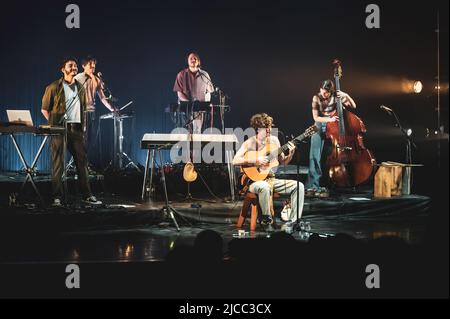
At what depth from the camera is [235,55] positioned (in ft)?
34.2

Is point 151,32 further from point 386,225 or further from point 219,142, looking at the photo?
point 386,225

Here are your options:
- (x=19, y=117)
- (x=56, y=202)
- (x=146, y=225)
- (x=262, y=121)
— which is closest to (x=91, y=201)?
(x=56, y=202)

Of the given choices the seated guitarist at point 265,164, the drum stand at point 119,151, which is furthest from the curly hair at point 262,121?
the drum stand at point 119,151

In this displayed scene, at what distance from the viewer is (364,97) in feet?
32.1

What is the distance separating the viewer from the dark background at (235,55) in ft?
31.1

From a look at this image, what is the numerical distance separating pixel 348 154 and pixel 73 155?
140 inches

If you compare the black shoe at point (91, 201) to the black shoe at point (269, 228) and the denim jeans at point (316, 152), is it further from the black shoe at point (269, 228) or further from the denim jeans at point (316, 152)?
the denim jeans at point (316, 152)

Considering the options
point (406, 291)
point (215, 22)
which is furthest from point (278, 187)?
point (215, 22)

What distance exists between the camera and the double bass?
7.69 meters

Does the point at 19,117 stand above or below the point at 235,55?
below

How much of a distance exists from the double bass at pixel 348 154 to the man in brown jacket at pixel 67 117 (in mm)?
3140

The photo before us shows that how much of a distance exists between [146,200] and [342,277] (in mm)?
4316

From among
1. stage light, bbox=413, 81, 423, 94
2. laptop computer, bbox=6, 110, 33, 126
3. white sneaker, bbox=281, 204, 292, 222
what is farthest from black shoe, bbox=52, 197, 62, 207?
stage light, bbox=413, 81, 423, 94

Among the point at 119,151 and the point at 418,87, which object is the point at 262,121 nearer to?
the point at 418,87
